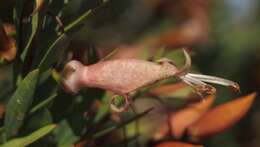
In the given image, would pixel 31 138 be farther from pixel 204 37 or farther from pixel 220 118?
pixel 204 37

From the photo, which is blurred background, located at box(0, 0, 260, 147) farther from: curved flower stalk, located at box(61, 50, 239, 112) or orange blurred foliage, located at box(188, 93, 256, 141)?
curved flower stalk, located at box(61, 50, 239, 112)

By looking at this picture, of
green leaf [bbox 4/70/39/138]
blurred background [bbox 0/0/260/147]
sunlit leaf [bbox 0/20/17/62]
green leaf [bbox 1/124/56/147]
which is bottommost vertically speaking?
blurred background [bbox 0/0/260/147]

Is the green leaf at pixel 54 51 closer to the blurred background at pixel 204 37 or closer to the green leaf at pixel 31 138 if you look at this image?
the green leaf at pixel 31 138

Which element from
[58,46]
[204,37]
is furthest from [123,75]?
[204,37]

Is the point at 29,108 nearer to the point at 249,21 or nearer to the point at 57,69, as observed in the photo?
the point at 57,69

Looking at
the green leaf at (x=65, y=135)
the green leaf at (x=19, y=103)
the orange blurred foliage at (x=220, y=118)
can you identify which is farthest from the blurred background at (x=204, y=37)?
the green leaf at (x=19, y=103)

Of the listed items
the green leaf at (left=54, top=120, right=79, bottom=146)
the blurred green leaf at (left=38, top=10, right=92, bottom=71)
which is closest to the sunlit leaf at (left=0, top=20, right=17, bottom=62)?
the blurred green leaf at (left=38, top=10, right=92, bottom=71)
